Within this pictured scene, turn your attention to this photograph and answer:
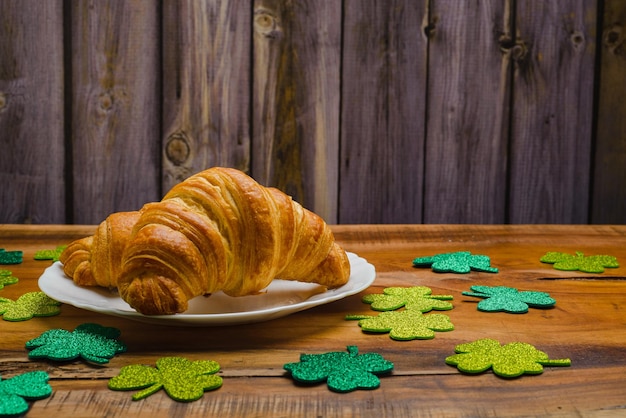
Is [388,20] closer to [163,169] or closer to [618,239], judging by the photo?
[163,169]

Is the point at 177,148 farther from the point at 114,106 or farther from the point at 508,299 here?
the point at 508,299

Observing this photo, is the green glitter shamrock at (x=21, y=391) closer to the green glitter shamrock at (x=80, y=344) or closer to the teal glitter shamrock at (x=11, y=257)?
the green glitter shamrock at (x=80, y=344)

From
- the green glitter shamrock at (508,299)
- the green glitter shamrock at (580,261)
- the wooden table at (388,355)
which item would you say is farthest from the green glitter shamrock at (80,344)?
the green glitter shamrock at (580,261)

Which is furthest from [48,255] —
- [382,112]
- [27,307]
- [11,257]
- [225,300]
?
[382,112]

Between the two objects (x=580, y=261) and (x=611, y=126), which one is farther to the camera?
(x=611, y=126)

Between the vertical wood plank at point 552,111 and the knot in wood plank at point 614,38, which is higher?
the knot in wood plank at point 614,38

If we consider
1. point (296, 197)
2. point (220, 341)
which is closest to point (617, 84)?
point (296, 197)

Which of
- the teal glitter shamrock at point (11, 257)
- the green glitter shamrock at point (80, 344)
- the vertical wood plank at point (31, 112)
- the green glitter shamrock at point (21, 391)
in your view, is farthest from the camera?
the vertical wood plank at point (31, 112)
